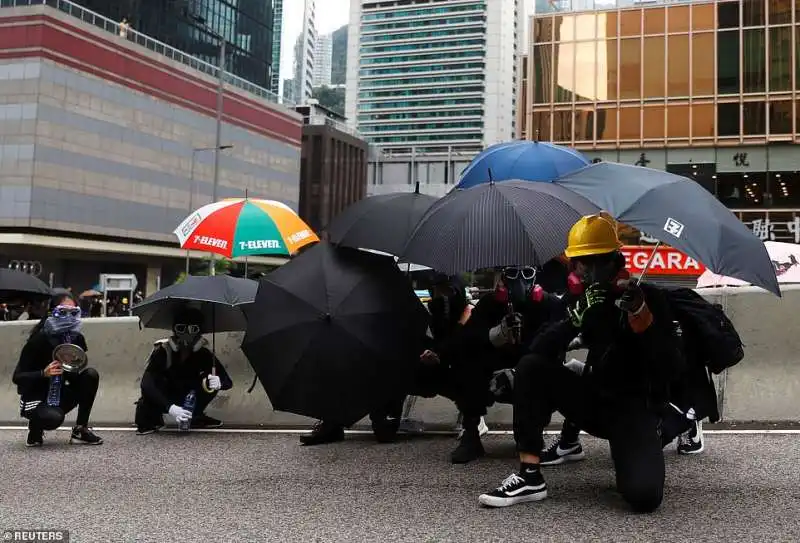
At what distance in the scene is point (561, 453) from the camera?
5262mm

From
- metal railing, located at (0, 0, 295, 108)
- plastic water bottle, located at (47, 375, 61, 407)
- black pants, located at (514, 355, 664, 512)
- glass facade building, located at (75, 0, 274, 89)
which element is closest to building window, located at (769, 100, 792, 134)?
metal railing, located at (0, 0, 295, 108)

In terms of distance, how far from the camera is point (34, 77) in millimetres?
43969

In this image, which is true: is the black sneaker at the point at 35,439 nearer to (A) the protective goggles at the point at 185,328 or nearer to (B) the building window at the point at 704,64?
(A) the protective goggles at the point at 185,328

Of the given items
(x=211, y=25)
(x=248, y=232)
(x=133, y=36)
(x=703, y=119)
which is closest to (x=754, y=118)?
(x=703, y=119)

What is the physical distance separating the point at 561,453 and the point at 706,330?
4.44 ft

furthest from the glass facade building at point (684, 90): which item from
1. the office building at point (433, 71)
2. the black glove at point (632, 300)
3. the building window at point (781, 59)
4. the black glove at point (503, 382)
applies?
the office building at point (433, 71)

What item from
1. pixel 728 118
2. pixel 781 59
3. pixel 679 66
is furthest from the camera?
pixel 679 66

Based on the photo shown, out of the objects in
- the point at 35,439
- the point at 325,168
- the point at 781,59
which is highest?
the point at 325,168

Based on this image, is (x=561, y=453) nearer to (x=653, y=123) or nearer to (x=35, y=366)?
(x=35, y=366)

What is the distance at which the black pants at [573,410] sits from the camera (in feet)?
13.5

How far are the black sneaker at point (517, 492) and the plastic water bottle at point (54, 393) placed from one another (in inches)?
164

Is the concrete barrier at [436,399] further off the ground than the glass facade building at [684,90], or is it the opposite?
the glass facade building at [684,90]

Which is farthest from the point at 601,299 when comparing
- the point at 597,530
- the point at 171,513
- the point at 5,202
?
the point at 5,202

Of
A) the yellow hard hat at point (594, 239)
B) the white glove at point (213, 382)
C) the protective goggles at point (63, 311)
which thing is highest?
the yellow hard hat at point (594, 239)
